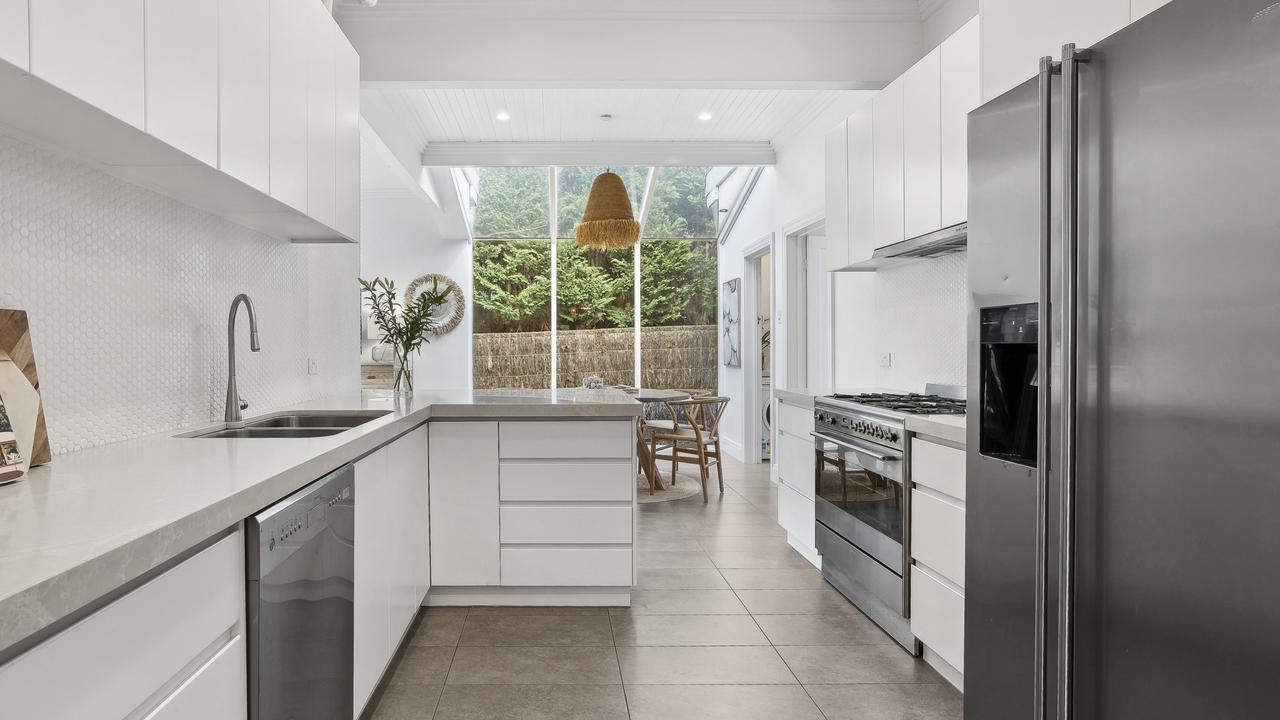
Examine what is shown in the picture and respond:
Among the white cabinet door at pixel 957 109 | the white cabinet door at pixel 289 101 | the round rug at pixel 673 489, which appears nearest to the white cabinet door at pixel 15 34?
the white cabinet door at pixel 289 101

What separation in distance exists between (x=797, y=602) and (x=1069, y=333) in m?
2.02

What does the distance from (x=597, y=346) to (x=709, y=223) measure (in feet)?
6.00

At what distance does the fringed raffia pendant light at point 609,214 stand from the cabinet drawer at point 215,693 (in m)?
4.51

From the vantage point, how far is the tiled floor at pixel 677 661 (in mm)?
2164

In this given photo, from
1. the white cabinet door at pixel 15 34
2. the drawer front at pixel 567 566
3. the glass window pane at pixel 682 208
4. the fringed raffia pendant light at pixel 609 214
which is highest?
the glass window pane at pixel 682 208

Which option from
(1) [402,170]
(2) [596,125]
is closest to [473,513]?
(1) [402,170]

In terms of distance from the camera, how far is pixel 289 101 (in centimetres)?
202

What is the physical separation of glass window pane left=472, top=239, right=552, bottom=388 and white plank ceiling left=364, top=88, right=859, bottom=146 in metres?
2.19

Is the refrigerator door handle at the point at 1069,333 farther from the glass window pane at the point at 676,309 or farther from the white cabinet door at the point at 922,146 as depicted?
the glass window pane at the point at 676,309

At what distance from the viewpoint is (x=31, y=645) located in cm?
73

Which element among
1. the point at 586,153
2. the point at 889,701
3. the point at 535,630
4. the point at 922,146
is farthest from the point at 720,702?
the point at 586,153

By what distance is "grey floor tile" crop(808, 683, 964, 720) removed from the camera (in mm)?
2123

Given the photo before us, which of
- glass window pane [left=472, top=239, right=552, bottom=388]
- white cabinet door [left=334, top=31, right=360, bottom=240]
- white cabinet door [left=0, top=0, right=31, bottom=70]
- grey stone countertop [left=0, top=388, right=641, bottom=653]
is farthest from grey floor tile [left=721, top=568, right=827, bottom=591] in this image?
glass window pane [left=472, top=239, right=552, bottom=388]

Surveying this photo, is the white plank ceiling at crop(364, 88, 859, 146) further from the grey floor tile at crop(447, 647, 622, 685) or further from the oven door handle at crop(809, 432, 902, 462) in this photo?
the grey floor tile at crop(447, 647, 622, 685)
